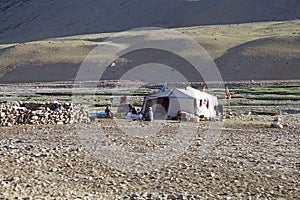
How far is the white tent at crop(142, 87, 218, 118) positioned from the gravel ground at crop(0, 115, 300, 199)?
1093 centimetres

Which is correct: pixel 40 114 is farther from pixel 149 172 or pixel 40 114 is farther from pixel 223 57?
pixel 223 57

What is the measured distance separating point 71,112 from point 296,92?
130 feet

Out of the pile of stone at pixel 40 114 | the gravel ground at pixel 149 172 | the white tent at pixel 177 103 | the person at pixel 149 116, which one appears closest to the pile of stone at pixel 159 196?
the gravel ground at pixel 149 172

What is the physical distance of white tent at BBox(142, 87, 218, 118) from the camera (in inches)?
1224

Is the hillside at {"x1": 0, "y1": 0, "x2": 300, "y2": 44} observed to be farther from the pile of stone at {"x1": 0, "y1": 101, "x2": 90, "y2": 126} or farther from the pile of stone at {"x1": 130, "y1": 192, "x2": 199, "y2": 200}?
the pile of stone at {"x1": 130, "y1": 192, "x2": 199, "y2": 200}

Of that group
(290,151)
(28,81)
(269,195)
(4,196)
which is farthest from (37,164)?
(28,81)

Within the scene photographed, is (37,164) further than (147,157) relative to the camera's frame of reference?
No

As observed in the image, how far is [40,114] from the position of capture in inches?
1005

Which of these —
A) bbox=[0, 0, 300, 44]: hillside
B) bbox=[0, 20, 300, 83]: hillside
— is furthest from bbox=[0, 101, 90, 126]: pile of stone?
bbox=[0, 0, 300, 44]: hillside

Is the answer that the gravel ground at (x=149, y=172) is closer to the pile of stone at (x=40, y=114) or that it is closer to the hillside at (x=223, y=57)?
the pile of stone at (x=40, y=114)

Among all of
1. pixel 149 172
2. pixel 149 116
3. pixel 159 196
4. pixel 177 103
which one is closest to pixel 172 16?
pixel 177 103

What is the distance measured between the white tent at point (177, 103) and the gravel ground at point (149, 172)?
1093 centimetres

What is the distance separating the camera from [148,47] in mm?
116938

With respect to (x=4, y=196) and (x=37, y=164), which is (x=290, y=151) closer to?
(x=37, y=164)
